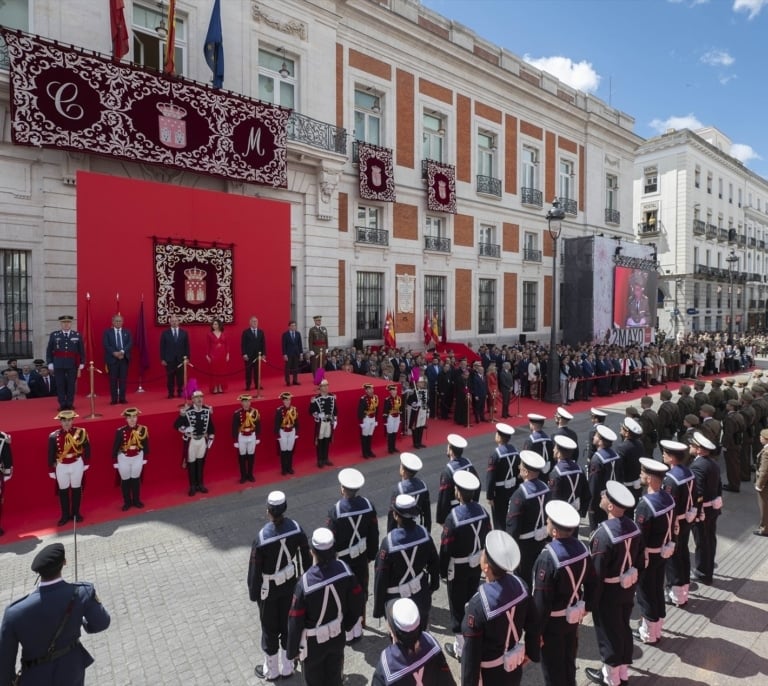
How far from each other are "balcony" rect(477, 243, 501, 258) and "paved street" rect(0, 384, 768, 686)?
1701cm

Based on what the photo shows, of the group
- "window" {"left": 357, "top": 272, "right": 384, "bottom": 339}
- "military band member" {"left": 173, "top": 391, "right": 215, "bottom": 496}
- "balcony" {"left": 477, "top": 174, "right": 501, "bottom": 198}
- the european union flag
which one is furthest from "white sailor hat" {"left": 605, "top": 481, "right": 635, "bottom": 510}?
"balcony" {"left": 477, "top": 174, "right": 501, "bottom": 198}

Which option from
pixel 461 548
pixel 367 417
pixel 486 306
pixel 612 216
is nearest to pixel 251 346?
pixel 367 417

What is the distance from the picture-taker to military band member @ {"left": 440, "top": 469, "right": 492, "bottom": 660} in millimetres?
4652

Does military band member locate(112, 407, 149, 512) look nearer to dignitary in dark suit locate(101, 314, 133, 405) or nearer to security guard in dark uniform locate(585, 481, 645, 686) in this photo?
dignitary in dark suit locate(101, 314, 133, 405)

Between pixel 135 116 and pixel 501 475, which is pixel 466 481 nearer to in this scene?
pixel 501 475

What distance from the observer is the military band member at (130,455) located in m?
7.77

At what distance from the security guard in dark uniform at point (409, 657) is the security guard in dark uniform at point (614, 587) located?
6.01 ft

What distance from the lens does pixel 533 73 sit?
25875 millimetres

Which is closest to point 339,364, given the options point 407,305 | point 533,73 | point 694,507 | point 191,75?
point 407,305

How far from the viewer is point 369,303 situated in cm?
1972

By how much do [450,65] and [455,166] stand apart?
435 centimetres

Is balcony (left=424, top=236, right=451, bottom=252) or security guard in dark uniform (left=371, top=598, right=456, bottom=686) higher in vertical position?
balcony (left=424, top=236, right=451, bottom=252)

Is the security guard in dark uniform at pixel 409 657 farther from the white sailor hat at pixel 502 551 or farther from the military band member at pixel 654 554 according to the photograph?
the military band member at pixel 654 554

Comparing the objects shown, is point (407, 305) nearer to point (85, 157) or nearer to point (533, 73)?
point (85, 157)
